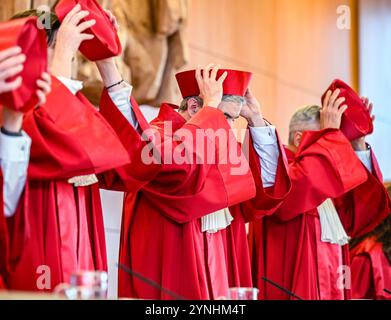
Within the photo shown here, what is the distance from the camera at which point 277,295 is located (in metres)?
5.22

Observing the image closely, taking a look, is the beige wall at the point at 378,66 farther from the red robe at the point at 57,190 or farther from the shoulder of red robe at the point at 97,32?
the red robe at the point at 57,190

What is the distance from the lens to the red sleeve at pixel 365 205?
567 centimetres

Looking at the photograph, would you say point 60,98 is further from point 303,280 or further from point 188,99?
point 303,280

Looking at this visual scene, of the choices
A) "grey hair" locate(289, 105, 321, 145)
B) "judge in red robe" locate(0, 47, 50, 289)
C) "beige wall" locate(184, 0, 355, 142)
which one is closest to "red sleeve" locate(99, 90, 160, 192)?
"judge in red robe" locate(0, 47, 50, 289)

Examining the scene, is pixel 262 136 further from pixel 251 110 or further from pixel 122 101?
pixel 122 101

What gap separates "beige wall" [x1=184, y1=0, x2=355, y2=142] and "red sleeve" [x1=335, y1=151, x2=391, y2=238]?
2.68 metres

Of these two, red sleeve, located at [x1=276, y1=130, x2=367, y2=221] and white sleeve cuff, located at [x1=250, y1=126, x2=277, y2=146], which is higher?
white sleeve cuff, located at [x1=250, y1=126, x2=277, y2=146]

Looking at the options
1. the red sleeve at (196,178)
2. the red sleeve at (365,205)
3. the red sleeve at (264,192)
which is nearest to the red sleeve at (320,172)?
the red sleeve at (264,192)

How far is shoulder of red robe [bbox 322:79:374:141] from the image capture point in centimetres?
551

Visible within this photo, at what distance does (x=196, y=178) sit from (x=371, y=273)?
9.49 ft

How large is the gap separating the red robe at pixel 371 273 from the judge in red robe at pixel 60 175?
130 inches

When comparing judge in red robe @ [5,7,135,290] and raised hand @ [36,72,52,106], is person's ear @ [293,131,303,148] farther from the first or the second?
raised hand @ [36,72,52,106]

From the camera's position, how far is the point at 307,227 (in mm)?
5320

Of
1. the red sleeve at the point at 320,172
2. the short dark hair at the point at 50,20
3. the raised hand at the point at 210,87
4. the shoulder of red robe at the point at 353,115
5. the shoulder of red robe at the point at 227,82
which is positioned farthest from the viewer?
the shoulder of red robe at the point at 353,115
